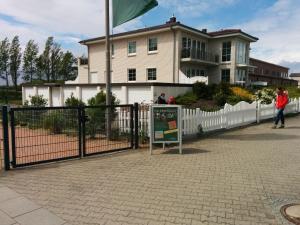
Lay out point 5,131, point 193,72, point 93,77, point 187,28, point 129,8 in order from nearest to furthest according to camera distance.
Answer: point 5,131
point 129,8
point 187,28
point 193,72
point 93,77

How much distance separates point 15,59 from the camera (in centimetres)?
4891

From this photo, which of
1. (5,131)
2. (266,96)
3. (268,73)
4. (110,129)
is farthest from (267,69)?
(5,131)

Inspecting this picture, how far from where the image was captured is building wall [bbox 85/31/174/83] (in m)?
25.5

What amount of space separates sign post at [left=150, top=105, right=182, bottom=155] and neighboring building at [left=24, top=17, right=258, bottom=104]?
45.9 feet

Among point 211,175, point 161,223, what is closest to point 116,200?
point 161,223

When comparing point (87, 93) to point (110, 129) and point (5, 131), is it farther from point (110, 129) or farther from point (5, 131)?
point (5, 131)

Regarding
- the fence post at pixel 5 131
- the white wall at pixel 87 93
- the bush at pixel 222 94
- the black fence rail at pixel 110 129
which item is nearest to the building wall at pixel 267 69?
the bush at pixel 222 94

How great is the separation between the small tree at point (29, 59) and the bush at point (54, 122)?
4627 cm

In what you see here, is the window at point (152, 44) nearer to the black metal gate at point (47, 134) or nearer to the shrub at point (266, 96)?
the shrub at point (266, 96)

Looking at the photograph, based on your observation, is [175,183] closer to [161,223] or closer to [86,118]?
[161,223]

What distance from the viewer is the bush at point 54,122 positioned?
7.45m

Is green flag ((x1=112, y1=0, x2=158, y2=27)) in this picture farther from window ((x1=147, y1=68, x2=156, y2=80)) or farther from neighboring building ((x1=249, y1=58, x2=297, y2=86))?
neighboring building ((x1=249, y1=58, x2=297, y2=86))

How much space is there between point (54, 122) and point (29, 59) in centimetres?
4631

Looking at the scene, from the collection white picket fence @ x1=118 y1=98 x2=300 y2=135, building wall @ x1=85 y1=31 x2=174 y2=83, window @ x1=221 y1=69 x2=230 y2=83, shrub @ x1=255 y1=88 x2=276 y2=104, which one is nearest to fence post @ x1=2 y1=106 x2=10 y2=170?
white picket fence @ x1=118 y1=98 x2=300 y2=135
